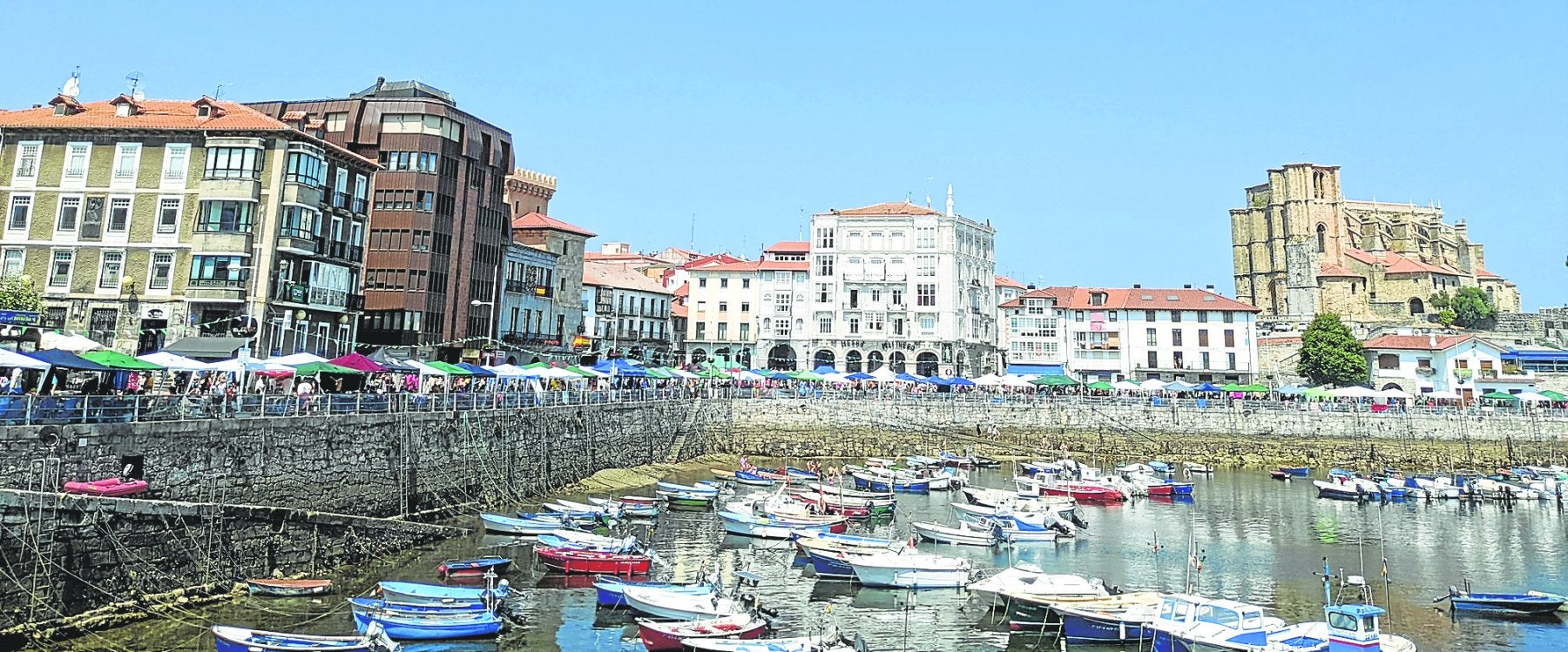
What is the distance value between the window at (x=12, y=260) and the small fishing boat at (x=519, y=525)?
3017 cm

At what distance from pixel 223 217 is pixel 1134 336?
284 feet

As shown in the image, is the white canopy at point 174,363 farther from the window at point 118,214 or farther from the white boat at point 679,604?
the window at point 118,214

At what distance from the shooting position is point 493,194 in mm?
70750

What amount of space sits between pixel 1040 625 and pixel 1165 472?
3897 cm

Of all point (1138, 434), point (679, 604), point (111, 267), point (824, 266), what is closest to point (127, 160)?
point (111, 267)

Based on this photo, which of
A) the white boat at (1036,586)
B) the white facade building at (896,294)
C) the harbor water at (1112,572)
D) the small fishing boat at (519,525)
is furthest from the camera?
the white facade building at (896,294)

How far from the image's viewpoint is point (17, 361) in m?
24.1

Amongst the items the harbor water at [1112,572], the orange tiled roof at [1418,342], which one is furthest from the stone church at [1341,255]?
the harbor water at [1112,572]

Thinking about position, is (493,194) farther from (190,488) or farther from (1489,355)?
(1489,355)

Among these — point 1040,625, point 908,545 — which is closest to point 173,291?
point 908,545

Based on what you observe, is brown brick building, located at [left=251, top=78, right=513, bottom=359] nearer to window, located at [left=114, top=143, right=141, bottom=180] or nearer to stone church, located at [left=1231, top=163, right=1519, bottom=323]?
window, located at [left=114, top=143, right=141, bottom=180]

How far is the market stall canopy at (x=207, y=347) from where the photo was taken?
39.2 metres

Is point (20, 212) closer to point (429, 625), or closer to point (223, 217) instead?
point (223, 217)

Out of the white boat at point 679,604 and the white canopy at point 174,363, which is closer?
the white boat at point 679,604
